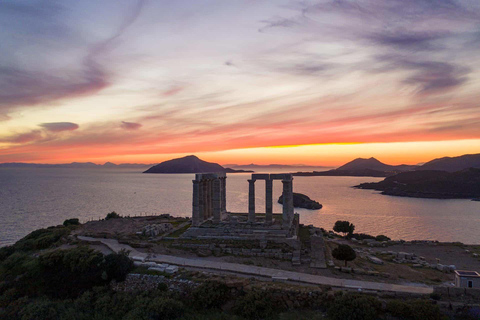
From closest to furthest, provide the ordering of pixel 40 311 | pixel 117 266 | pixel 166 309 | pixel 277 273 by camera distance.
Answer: pixel 166 309
pixel 40 311
pixel 117 266
pixel 277 273

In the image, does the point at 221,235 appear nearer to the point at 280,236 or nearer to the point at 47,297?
the point at 280,236

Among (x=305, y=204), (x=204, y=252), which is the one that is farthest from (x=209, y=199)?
(x=305, y=204)

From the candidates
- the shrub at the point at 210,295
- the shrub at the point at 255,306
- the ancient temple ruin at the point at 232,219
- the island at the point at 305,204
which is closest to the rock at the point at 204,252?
the ancient temple ruin at the point at 232,219

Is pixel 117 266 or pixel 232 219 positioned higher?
pixel 232 219

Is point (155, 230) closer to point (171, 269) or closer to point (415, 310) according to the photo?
point (171, 269)

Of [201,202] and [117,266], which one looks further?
[201,202]

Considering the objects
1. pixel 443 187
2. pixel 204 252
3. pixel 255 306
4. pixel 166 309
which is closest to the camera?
pixel 255 306
